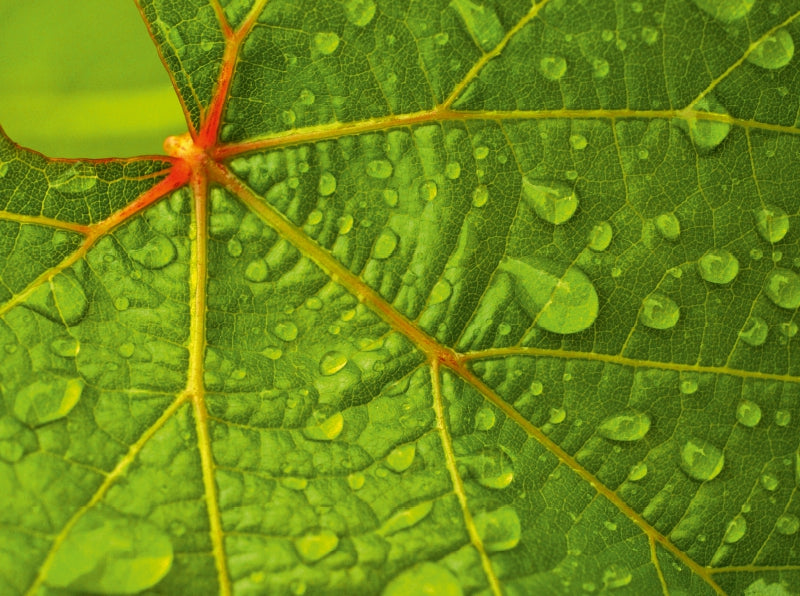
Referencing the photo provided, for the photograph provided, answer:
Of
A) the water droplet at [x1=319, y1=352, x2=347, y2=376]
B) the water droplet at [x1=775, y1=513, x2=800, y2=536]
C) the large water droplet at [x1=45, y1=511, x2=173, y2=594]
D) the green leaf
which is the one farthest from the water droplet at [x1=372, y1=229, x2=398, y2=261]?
the water droplet at [x1=775, y1=513, x2=800, y2=536]

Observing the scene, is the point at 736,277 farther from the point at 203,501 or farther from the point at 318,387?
the point at 203,501

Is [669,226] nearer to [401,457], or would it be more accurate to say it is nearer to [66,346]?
[401,457]

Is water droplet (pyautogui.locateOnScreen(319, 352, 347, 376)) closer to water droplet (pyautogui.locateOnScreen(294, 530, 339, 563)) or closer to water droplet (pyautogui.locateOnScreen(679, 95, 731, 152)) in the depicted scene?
water droplet (pyautogui.locateOnScreen(294, 530, 339, 563))

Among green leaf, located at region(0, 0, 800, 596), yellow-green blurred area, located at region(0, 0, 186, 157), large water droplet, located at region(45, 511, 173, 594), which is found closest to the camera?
large water droplet, located at region(45, 511, 173, 594)

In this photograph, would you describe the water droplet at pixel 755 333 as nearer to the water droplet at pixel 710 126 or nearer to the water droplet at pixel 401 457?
the water droplet at pixel 710 126

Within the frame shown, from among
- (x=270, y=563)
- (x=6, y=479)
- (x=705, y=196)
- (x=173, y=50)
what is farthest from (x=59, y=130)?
(x=705, y=196)

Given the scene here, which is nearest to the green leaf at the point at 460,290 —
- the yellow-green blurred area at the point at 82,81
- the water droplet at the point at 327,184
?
the water droplet at the point at 327,184
